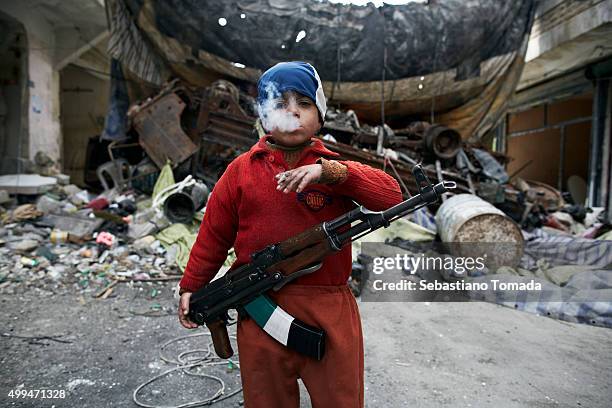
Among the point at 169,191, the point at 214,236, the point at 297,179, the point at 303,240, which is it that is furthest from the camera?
the point at 169,191

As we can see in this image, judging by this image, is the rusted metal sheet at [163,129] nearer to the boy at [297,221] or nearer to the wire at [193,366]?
the wire at [193,366]

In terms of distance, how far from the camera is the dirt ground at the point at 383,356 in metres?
2.33

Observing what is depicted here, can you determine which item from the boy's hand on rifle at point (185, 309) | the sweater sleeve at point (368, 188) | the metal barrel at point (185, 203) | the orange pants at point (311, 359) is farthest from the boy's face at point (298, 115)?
the metal barrel at point (185, 203)

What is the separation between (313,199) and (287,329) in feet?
1.46

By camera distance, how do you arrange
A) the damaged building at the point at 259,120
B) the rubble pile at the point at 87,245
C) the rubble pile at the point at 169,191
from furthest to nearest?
the damaged building at the point at 259,120 < the rubble pile at the point at 169,191 < the rubble pile at the point at 87,245

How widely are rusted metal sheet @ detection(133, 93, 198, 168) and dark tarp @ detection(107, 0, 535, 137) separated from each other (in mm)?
1214

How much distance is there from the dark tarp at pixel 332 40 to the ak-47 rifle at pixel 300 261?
21.8ft

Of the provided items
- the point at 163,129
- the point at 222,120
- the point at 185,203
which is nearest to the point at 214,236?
the point at 185,203

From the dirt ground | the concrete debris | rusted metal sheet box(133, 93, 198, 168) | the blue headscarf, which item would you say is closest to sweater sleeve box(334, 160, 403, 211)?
the blue headscarf

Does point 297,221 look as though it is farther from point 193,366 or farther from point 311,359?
point 193,366

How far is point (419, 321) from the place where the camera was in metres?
3.60

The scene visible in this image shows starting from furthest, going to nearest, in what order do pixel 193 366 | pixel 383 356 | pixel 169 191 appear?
pixel 169 191
pixel 383 356
pixel 193 366

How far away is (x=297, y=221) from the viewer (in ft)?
4.32

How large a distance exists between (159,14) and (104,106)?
20.5ft
